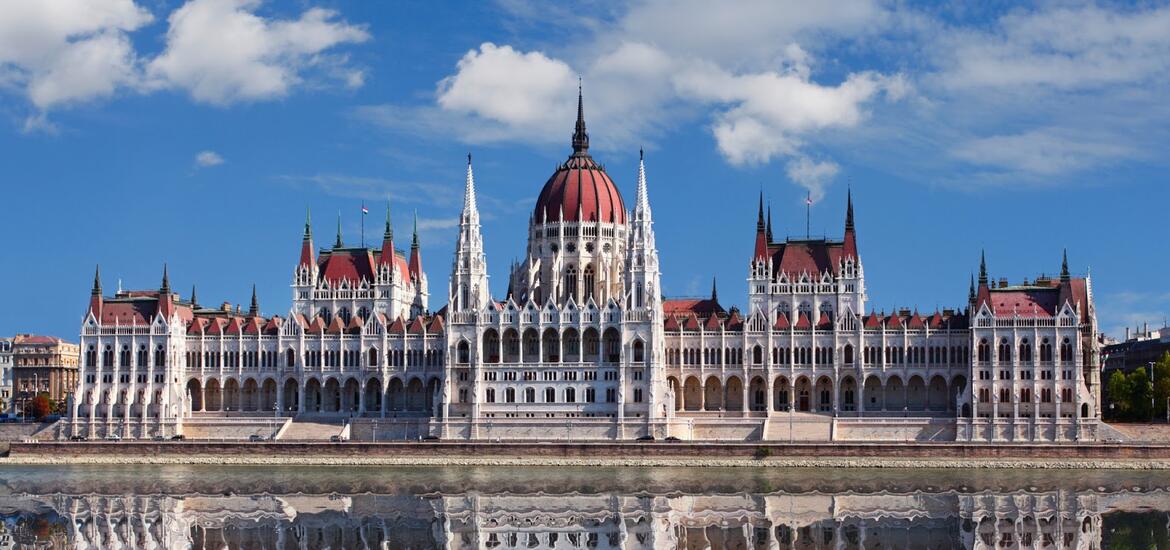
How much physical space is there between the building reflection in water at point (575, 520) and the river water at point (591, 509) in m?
0.12

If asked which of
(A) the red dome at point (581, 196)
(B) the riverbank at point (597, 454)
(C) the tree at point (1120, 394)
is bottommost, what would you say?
(B) the riverbank at point (597, 454)

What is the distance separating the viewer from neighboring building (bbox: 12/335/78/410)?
616 ft

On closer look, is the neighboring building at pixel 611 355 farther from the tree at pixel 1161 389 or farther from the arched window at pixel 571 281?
the tree at pixel 1161 389

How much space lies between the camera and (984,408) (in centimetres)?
13600

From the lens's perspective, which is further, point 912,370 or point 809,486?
point 912,370

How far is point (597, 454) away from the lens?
424 ft

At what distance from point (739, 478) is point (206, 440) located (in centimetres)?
4572

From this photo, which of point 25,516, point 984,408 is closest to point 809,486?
point 984,408

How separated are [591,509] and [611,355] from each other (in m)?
48.7

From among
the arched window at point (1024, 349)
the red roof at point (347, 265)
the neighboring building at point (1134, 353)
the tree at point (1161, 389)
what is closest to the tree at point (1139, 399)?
the tree at point (1161, 389)

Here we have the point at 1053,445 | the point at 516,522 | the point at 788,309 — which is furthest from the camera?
the point at 788,309

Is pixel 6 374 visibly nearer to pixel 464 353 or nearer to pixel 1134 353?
pixel 464 353

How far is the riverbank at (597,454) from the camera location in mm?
122812

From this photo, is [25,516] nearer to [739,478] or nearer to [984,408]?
[739,478]
